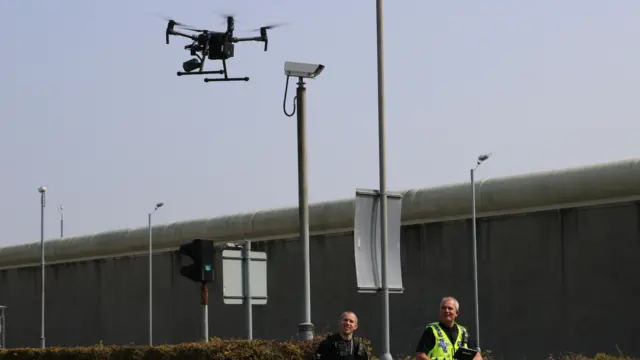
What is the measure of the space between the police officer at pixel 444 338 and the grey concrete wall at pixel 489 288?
1210 inches

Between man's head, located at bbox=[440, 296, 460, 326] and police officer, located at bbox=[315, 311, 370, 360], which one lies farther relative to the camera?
police officer, located at bbox=[315, 311, 370, 360]

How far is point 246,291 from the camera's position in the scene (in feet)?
60.4

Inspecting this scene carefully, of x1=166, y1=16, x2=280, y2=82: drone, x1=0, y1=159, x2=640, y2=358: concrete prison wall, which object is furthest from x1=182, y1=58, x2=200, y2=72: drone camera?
x1=0, y1=159, x2=640, y2=358: concrete prison wall

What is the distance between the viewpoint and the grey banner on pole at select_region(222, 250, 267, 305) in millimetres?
18203

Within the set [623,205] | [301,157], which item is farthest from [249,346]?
[623,205]

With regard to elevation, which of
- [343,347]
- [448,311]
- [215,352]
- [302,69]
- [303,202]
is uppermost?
[302,69]

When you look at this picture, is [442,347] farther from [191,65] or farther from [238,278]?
[191,65]

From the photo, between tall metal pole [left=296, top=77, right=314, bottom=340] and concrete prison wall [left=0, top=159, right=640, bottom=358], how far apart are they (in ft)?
72.5

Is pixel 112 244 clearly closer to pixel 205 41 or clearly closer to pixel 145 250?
pixel 145 250

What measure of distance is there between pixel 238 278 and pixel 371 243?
4.07m

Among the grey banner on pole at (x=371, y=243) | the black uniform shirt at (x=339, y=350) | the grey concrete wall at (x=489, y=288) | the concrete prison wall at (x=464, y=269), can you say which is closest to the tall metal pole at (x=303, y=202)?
the grey banner on pole at (x=371, y=243)

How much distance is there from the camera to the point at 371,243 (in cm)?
1490

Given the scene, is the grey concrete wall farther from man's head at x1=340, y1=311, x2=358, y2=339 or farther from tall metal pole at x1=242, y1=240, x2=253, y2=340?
man's head at x1=340, y1=311, x2=358, y2=339

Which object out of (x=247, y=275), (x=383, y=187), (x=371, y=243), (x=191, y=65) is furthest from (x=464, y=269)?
(x=371, y=243)
